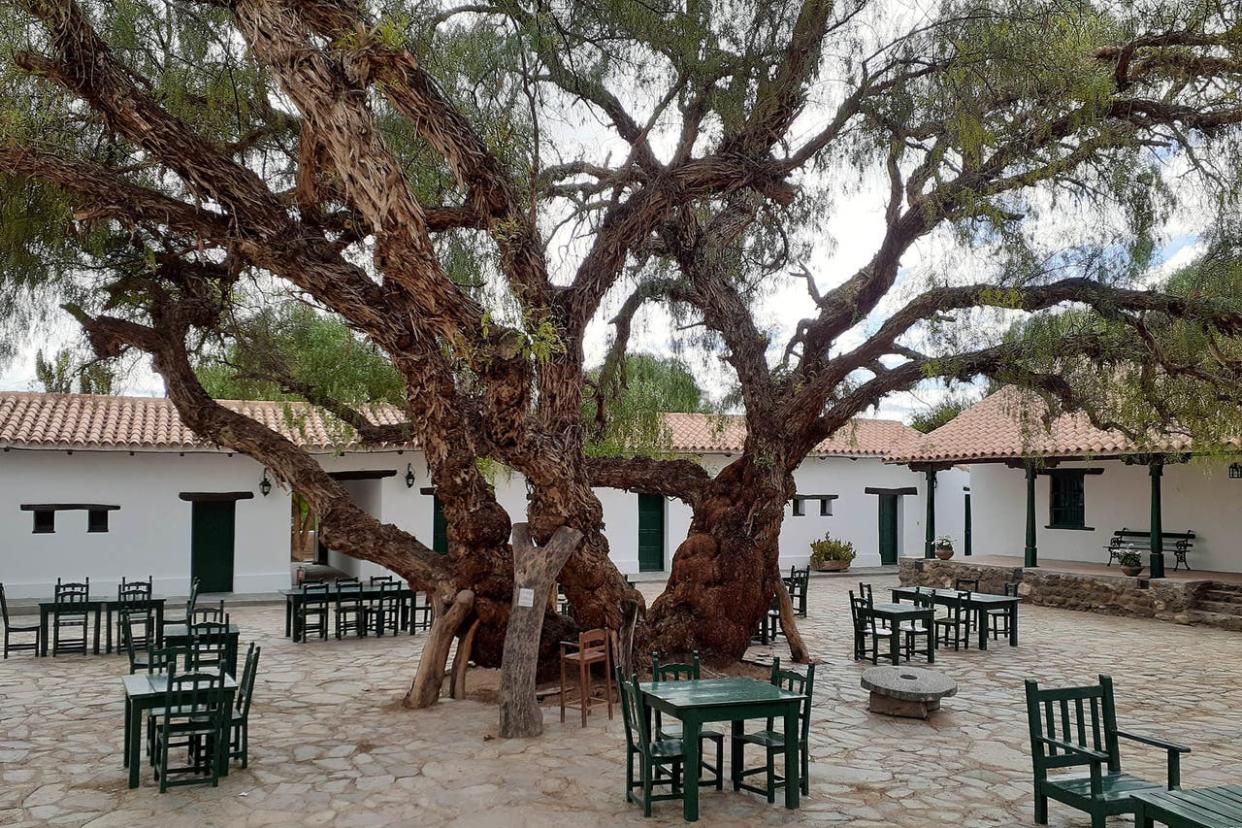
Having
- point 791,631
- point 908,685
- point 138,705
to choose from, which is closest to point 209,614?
point 791,631

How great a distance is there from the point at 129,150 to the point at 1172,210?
884cm

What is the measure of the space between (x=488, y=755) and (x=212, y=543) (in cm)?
1210

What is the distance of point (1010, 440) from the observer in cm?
1856

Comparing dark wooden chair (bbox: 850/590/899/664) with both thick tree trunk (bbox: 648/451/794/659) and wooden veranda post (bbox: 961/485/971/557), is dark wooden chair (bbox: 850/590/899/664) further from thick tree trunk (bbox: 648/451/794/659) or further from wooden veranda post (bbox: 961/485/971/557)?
wooden veranda post (bbox: 961/485/971/557)

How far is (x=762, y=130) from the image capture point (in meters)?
7.99

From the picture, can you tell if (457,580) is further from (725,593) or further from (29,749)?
(29,749)

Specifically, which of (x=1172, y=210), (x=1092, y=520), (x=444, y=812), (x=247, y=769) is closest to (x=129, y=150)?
(x=247, y=769)

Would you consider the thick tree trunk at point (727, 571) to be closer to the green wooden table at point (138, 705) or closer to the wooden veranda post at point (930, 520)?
the green wooden table at point (138, 705)

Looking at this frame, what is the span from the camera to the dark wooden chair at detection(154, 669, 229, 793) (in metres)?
5.95

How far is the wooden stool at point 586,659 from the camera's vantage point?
25.4 ft

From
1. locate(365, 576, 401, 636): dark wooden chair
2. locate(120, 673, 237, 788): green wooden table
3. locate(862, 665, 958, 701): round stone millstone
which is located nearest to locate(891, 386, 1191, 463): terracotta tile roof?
locate(862, 665, 958, 701): round stone millstone

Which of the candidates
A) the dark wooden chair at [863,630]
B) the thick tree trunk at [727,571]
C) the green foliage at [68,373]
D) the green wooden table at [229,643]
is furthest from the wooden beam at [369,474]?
the dark wooden chair at [863,630]

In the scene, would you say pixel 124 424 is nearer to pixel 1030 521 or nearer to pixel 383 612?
pixel 383 612

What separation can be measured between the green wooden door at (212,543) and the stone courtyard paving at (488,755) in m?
6.03
